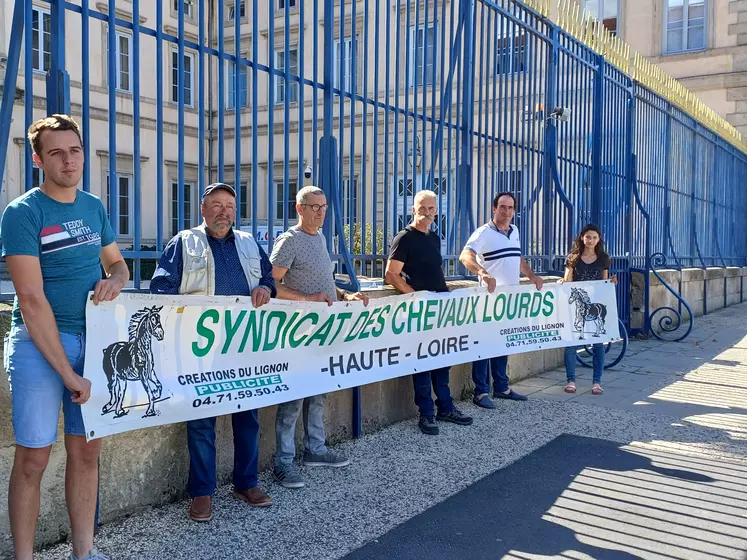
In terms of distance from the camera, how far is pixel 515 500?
4215 mm

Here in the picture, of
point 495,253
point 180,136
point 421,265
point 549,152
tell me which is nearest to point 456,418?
point 421,265

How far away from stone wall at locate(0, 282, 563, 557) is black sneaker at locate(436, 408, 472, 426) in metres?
0.68

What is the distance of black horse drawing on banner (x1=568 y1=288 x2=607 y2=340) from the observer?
282 inches

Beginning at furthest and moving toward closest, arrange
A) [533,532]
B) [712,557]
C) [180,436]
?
[180,436] → [533,532] → [712,557]

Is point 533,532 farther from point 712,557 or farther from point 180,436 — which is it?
point 180,436

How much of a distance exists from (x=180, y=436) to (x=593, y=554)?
2.34 metres

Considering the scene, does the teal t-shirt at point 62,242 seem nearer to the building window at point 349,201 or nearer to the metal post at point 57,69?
the metal post at point 57,69

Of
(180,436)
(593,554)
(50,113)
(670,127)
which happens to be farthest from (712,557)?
(670,127)

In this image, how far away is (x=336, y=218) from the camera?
209 inches

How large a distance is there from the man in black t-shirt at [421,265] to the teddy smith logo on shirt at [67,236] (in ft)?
9.32

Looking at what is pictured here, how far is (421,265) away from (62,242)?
3189 mm

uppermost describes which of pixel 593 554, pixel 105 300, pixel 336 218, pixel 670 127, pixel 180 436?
pixel 670 127

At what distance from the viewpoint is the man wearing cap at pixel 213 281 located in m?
3.85

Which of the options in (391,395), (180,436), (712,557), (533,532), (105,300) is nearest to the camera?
(105,300)
